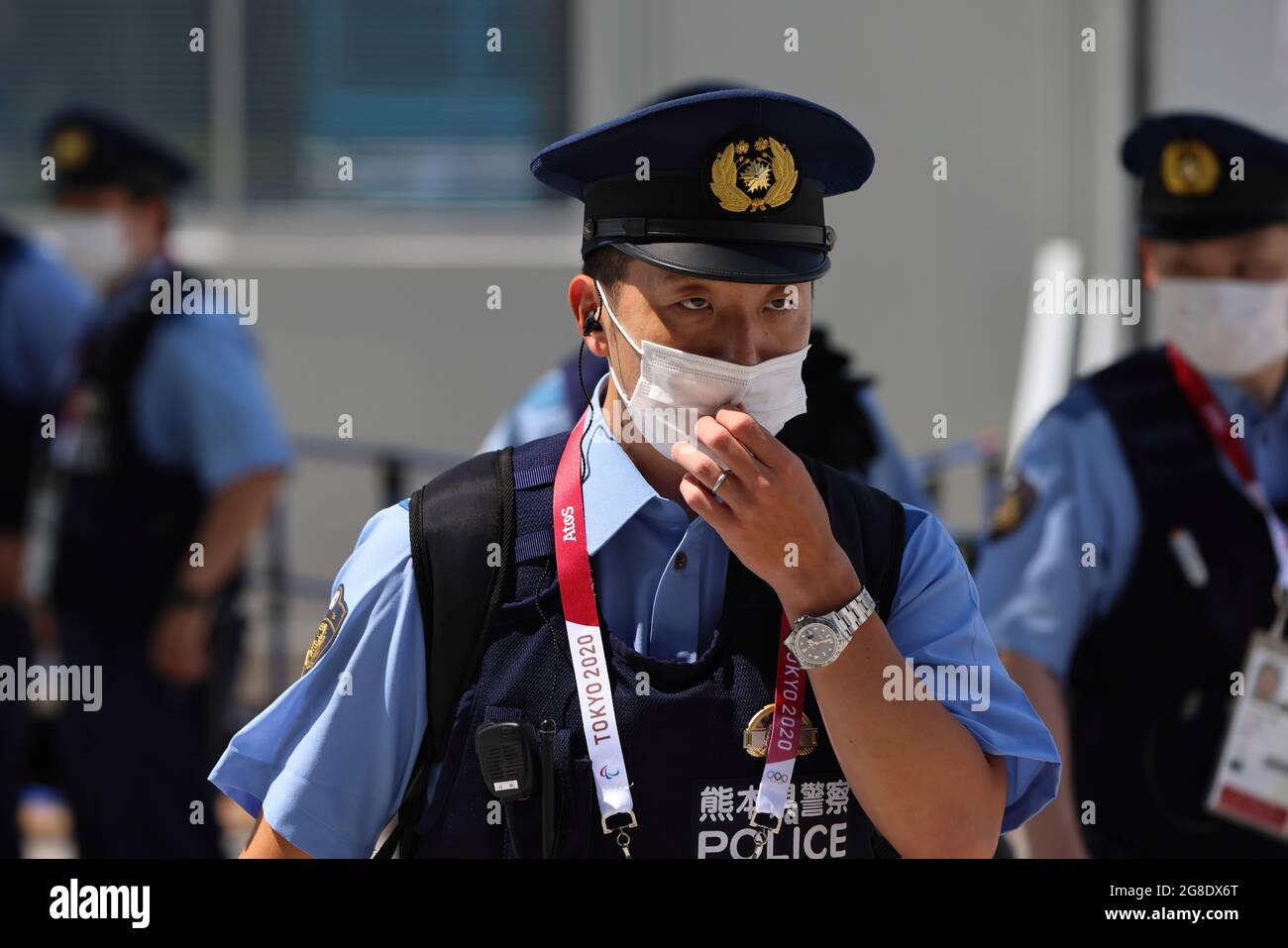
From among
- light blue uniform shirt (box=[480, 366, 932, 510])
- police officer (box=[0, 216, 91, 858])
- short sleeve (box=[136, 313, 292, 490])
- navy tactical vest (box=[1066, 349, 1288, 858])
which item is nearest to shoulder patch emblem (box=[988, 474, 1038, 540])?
navy tactical vest (box=[1066, 349, 1288, 858])

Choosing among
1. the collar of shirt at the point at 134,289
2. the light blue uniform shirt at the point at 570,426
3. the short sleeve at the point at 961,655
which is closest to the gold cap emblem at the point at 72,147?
the collar of shirt at the point at 134,289

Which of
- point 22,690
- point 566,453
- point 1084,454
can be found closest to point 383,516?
point 566,453

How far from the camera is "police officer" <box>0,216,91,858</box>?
17.4 feet

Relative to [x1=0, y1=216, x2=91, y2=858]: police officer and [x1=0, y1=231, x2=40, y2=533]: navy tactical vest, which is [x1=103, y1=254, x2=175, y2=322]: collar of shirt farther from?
[x1=0, y1=231, x2=40, y2=533]: navy tactical vest

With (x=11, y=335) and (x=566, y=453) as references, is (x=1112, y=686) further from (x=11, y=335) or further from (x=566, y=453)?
(x=11, y=335)

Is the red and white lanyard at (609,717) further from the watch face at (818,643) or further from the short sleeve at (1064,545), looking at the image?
the short sleeve at (1064,545)

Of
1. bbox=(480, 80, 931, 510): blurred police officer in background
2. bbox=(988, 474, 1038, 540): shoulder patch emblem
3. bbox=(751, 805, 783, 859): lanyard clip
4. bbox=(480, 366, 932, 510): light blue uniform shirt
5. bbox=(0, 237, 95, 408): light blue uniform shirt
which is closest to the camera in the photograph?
bbox=(751, 805, 783, 859): lanyard clip

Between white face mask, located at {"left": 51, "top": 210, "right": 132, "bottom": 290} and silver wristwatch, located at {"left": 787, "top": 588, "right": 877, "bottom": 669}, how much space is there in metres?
4.46

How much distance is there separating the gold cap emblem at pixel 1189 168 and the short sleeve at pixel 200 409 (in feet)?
9.43

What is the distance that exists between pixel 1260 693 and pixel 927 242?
361 cm

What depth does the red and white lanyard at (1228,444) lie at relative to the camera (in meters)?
3.26

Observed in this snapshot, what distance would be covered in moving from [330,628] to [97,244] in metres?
4.18

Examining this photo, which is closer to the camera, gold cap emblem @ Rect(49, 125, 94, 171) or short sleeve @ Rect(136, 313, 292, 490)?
short sleeve @ Rect(136, 313, 292, 490)

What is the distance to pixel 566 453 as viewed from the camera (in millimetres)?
2135
